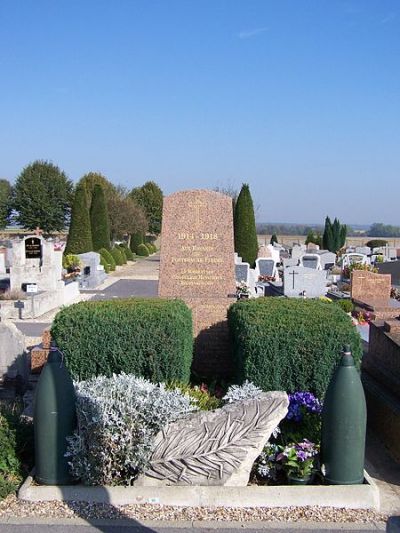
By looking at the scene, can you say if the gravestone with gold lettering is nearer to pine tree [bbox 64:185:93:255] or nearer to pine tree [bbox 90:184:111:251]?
pine tree [bbox 64:185:93:255]

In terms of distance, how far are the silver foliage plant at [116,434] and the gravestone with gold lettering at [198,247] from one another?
342cm

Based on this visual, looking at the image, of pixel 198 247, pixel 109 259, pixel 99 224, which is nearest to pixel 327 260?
pixel 109 259

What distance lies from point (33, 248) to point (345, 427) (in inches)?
682

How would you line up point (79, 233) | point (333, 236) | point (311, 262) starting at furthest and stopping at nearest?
point (333, 236) → point (79, 233) → point (311, 262)

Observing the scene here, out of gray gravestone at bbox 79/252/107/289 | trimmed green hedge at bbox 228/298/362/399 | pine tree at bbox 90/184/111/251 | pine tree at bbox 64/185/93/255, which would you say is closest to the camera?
trimmed green hedge at bbox 228/298/362/399

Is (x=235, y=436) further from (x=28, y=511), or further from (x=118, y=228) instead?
(x=118, y=228)

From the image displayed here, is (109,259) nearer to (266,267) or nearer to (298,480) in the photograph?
(266,267)

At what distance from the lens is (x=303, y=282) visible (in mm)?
17688

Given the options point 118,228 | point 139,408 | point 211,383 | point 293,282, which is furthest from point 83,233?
point 139,408

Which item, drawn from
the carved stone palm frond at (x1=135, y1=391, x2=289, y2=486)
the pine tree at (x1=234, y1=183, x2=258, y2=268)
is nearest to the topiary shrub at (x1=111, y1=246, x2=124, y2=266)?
the pine tree at (x1=234, y1=183, x2=258, y2=268)

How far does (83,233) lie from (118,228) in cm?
1521

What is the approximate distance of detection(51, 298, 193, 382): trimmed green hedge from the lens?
5867 mm

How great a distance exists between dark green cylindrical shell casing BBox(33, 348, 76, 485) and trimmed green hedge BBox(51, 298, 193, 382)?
50.3 inches

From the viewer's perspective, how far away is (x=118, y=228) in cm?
4972
